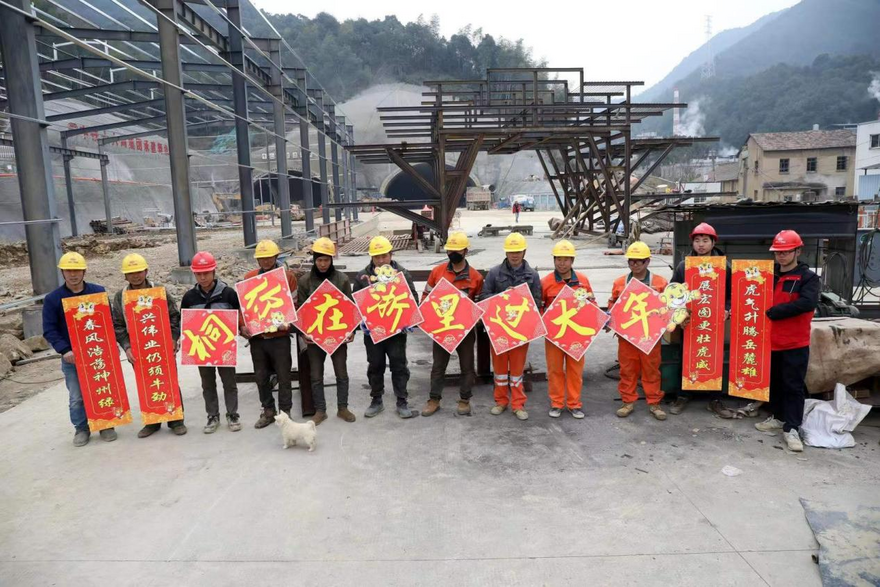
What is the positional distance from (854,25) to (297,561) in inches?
8805

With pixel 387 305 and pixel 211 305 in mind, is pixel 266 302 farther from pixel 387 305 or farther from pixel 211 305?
pixel 387 305

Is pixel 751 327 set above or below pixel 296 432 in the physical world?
above

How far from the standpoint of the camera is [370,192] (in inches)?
2034

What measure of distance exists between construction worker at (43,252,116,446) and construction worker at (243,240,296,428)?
1.27 metres

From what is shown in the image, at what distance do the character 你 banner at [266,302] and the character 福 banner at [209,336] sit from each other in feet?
0.44

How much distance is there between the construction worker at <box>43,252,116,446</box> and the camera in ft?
15.1

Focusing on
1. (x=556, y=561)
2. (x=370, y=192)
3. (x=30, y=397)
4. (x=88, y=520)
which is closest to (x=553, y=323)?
(x=556, y=561)

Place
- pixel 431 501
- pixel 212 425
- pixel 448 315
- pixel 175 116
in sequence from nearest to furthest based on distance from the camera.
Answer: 1. pixel 431 501
2. pixel 212 425
3. pixel 448 315
4. pixel 175 116

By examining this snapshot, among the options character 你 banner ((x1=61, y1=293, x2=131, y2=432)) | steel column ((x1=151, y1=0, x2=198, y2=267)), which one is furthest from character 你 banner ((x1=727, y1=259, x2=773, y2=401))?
steel column ((x1=151, y1=0, x2=198, y2=267))

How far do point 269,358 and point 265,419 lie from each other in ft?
1.79

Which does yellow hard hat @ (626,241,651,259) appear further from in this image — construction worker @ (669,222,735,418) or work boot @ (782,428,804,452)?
work boot @ (782,428,804,452)

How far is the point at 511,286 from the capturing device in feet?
17.0

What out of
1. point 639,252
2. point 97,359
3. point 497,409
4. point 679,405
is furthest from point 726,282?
point 97,359

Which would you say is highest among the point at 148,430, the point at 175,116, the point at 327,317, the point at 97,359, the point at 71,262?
the point at 175,116
